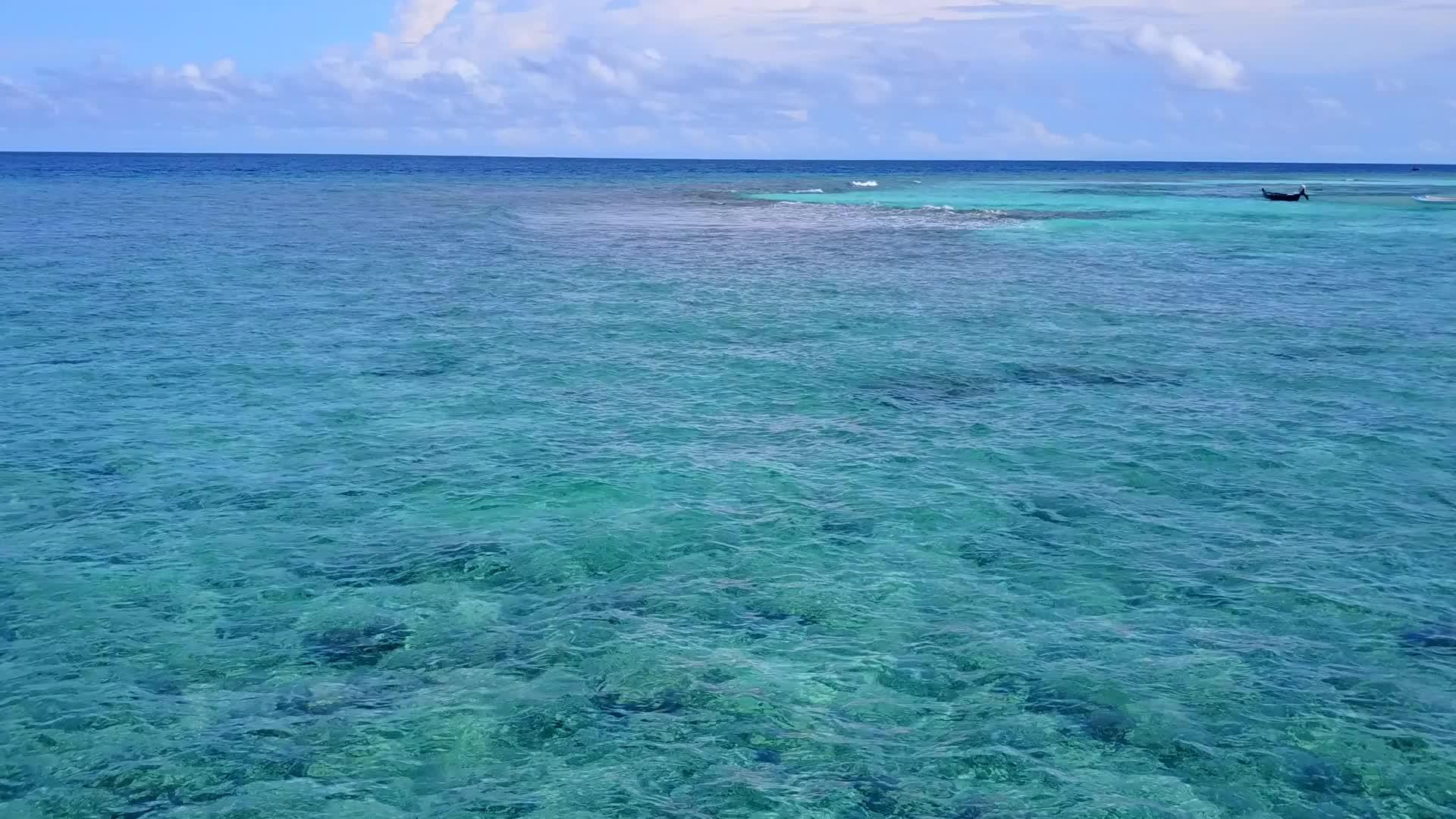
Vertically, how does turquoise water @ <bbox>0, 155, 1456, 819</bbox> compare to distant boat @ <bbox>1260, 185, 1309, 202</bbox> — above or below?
below

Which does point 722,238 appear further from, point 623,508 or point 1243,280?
point 623,508

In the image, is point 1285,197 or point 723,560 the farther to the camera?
point 1285,197

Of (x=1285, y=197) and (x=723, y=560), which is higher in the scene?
(x=1285, y=197)

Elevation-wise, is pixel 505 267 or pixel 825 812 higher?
pixel 505 267

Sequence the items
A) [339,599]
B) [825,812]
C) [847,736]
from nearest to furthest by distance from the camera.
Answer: [825,812] → [847,736] → [339,599]

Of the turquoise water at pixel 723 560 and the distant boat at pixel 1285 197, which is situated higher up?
the distant boat at pixel 1285 197

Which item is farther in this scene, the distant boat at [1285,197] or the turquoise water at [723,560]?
the distant boat at [1285,197]

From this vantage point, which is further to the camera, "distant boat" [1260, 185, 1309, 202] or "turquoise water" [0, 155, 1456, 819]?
"distant boat" [1260, 185, 1309, 202]

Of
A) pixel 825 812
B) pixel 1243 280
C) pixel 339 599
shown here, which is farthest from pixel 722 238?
pixel 825 812
